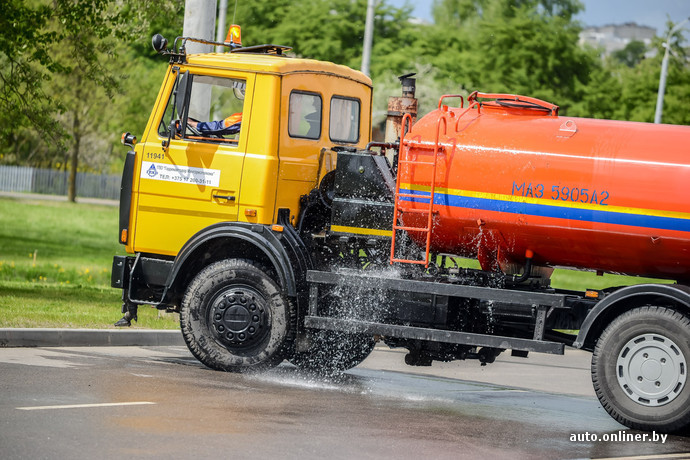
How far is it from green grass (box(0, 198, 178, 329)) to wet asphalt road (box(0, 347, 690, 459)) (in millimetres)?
1541

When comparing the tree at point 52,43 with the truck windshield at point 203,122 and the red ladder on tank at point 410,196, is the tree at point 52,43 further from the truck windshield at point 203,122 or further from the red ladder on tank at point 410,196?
the red ladder on tank at point 410,196

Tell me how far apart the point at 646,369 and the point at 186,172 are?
462 cm

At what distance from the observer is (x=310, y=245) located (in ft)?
34.9

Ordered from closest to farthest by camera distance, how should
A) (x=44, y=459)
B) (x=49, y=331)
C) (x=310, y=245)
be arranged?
(x=44, y=459) → (x=310, y=245) → (x=49, y=331)

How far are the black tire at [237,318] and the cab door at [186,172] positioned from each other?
540 millimetres

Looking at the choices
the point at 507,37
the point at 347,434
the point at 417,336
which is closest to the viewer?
the point at 347,434

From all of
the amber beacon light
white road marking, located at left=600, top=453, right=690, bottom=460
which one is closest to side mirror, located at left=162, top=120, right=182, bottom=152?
the amber beacon light

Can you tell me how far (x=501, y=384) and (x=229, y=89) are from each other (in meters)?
4.25

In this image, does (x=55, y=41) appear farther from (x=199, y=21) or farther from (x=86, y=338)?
(x=86, y=338)

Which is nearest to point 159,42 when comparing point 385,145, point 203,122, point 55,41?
point 203,122

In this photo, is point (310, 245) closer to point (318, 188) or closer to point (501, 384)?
point (318, 188)

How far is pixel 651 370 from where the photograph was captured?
882 centimetres

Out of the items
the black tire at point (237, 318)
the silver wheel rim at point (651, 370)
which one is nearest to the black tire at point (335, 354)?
the black tire at point (237, 318)

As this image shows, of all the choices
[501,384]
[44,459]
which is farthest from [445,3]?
[44,459]
